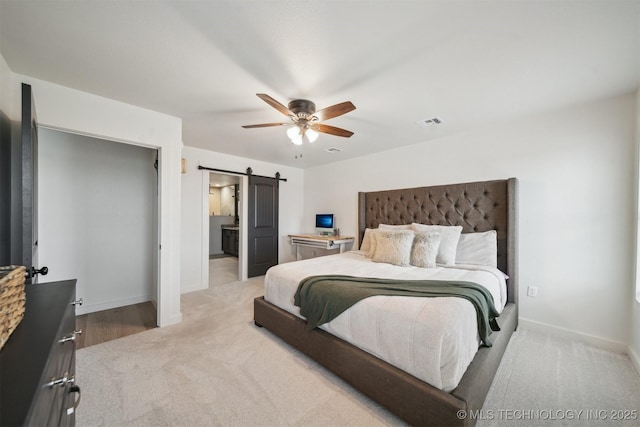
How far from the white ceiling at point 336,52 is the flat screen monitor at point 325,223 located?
2.62 meters

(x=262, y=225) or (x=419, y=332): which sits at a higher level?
(x=262, y=225)

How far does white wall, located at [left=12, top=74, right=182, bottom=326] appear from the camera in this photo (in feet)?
7.07

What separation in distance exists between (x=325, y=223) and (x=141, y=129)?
3281 millimetres

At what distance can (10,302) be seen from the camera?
76cm

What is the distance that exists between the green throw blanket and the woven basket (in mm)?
1605

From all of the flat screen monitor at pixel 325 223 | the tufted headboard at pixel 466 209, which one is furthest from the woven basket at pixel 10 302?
the flat screen monitor at pixel 325 223

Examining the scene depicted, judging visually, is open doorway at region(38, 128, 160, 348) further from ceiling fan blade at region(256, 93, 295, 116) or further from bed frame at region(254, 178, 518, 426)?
bed frame at region(254, 178, 518, 426)

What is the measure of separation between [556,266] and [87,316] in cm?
542

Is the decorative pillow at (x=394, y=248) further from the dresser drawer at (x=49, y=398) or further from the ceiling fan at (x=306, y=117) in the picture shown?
the dresser drawer at (x=49, y=398)

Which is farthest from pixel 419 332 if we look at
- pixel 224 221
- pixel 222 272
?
pixel 224 221

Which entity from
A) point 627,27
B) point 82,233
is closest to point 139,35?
point 82,233

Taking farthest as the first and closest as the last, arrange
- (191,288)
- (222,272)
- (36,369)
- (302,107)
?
(222,272)
(191,288)
(302,107)
(36,369)

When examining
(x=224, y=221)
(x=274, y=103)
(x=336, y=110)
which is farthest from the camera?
(x=224, y=221)

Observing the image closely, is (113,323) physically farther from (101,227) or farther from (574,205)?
(574,205)
